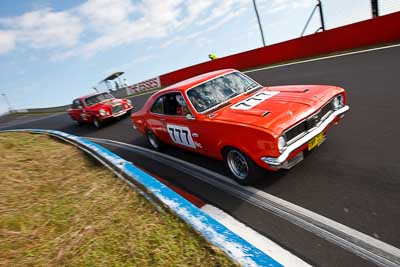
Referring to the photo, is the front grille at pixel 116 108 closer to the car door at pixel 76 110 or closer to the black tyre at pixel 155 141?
the car door at pixel 76 110

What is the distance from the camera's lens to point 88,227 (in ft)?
9.58

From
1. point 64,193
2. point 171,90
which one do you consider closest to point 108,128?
point 171,90

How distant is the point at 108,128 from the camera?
36.8ft

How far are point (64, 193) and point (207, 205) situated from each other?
190 cm

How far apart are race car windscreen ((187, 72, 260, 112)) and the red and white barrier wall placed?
10344 millimetres

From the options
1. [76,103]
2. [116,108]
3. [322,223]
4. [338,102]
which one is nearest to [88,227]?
[322,223]

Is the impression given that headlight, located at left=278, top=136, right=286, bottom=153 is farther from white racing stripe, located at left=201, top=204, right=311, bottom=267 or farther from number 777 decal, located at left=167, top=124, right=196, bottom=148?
number 777 decal, located at left=167, top=124, right=196, bottom=148

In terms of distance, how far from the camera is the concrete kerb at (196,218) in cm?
190

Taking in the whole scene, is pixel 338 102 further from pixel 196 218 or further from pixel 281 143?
pixel 196 218

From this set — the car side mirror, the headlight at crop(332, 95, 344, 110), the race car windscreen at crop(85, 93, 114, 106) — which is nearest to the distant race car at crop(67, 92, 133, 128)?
the race car windscreen at crop(85, 93, 114, 106)

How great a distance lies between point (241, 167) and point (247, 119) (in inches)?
28.9

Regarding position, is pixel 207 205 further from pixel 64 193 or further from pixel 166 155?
pixel 166 155

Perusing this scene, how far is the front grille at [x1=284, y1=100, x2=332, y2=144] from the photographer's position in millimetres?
3596

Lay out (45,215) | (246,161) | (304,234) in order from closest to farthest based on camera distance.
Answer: (304,234) < (45,215) < (246,161)
